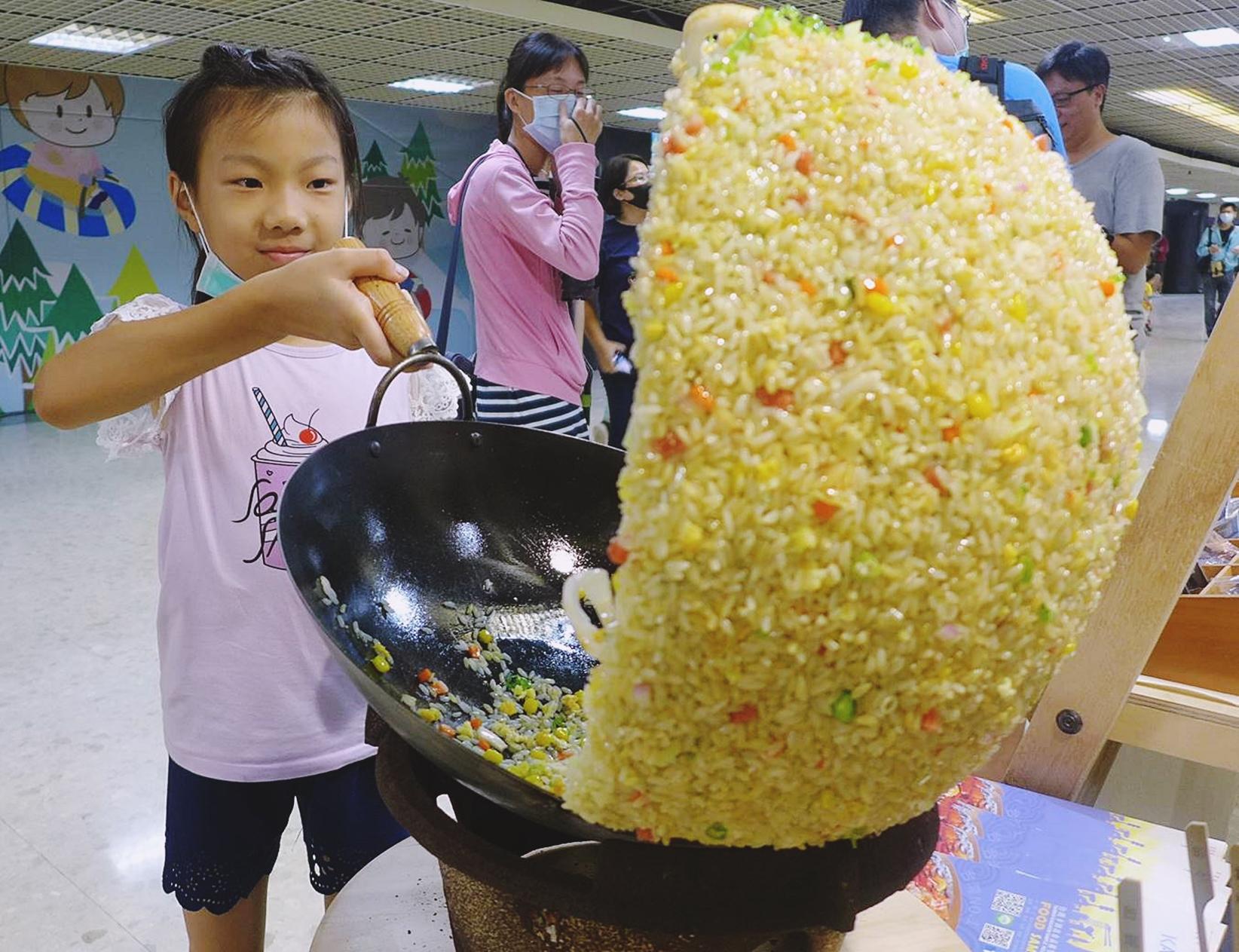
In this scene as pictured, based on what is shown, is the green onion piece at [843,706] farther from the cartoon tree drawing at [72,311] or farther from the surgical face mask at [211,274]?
the cartoon tree drawing at [72,311]

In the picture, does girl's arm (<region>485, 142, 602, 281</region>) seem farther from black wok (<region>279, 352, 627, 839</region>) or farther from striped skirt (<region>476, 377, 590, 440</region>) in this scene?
black wok (<region>279, 352, 627, 839</region>)

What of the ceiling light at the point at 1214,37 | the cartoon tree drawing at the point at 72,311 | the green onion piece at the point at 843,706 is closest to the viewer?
the green onion piece at the point at 843,706

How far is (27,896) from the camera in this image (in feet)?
5.70

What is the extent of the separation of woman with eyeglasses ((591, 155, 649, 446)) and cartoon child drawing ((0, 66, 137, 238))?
4.36 meters

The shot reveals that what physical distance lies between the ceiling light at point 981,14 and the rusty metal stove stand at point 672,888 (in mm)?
5814

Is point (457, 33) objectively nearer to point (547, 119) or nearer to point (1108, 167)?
point (547, 119)

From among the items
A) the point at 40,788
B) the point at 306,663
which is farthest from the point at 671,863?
the point at 40,788

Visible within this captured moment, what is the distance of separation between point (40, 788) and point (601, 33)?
500 centimetres

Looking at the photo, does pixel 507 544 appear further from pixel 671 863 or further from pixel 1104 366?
pixel 1104 366

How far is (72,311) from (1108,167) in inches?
240

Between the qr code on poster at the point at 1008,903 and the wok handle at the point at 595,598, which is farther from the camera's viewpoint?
the qr code on poster at the point at 1008,903

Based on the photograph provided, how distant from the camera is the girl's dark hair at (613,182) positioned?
3.38 metres

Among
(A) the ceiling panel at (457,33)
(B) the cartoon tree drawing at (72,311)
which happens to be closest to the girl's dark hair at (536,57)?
(A) the ceiling panel at (457,33)

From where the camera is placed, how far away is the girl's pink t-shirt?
1033 mm
